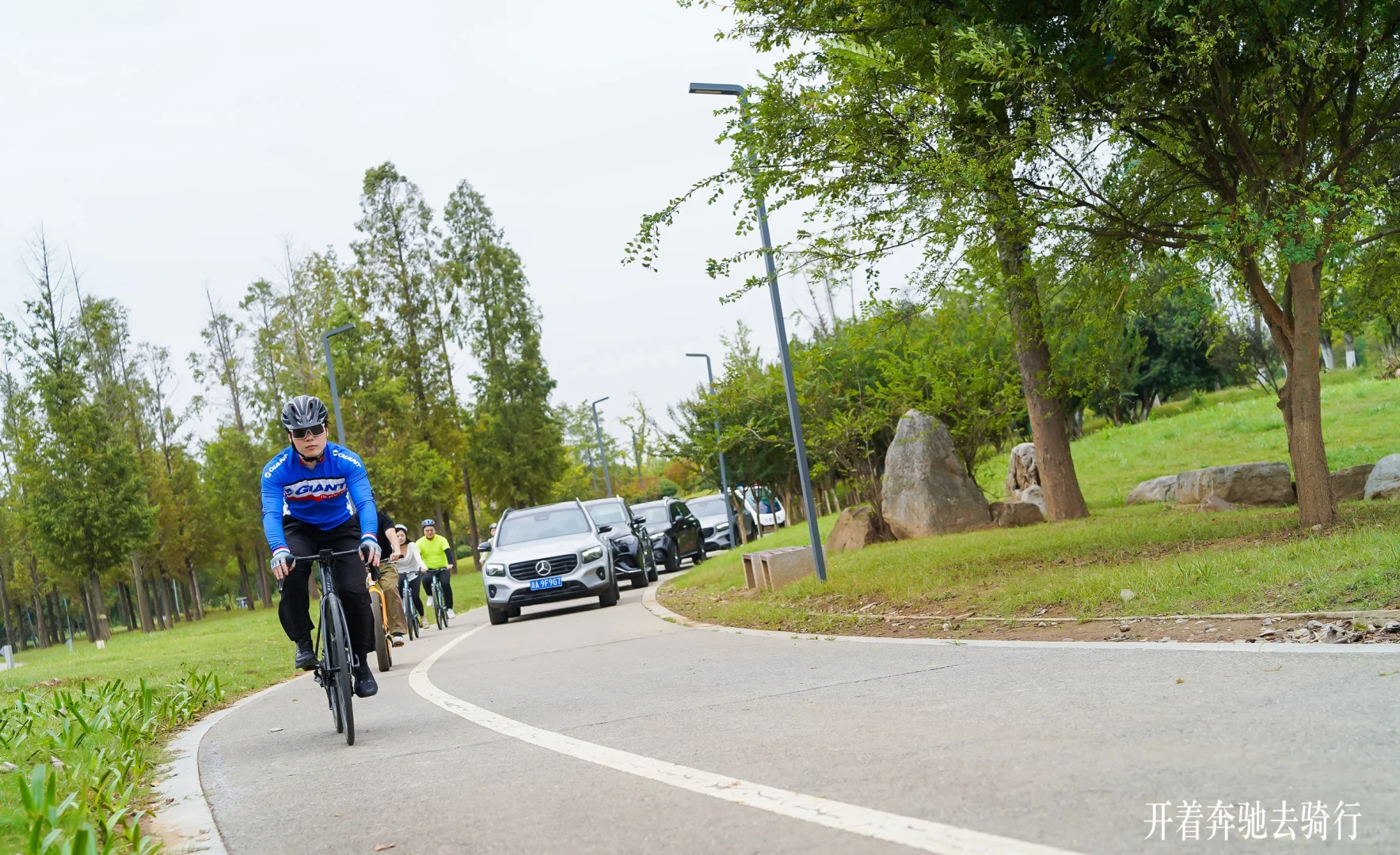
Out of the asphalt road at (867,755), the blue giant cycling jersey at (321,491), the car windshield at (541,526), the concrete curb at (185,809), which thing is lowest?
the asphalt road at (867,755)

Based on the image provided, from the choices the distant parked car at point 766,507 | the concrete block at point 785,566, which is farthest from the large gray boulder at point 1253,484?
the distant parked car at point 766,507

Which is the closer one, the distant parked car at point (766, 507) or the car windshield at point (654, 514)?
the car windshield at point (654, 514)

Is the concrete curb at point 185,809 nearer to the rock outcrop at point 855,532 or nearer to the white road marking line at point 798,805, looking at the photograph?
the white road marking line at point 798,805

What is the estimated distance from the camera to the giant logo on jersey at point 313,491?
26.3ft

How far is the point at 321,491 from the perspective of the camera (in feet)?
26.5

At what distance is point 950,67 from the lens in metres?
12.2

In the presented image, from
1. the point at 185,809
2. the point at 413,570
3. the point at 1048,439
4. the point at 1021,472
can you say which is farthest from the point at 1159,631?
the point at 1021,472

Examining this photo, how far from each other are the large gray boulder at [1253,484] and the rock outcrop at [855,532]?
18.1 feet

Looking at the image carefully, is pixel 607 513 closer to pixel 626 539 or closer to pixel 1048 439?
pixel 626 539

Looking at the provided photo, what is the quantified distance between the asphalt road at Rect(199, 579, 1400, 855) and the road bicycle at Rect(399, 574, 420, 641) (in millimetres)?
9663

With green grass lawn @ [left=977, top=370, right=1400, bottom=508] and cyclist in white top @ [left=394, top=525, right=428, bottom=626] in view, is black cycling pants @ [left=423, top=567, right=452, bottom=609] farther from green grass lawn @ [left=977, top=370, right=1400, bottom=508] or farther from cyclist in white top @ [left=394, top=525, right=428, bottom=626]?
green grass lawn @ [left=977, top=370, right=1400, bottom=508]

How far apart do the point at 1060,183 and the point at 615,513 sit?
50.1 feet

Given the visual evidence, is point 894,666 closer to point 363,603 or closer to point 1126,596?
point 1126,596

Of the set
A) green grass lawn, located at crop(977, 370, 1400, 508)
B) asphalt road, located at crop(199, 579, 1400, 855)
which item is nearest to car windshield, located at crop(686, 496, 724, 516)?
green grass lawn, located at crop(977, 370, 1400, 508)
